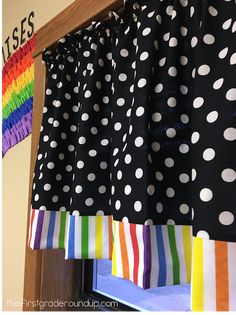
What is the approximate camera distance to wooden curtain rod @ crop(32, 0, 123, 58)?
0.91m

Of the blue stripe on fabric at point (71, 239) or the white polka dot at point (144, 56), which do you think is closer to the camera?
the white polka dot at point (144, 56)

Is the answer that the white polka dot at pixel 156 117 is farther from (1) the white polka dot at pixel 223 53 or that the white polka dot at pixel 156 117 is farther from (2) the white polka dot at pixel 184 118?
(1) the white polka dot at pixel 223 53

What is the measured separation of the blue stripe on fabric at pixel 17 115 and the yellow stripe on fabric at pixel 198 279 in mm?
1011

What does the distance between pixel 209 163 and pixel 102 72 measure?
1.62 ft

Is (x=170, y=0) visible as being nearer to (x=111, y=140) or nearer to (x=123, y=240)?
(x=111, y=140)

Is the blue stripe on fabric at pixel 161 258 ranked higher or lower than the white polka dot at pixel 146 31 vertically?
lower

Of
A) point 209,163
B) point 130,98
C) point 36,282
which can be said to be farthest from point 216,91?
point 36,282

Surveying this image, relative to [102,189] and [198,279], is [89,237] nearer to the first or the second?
[102,189]

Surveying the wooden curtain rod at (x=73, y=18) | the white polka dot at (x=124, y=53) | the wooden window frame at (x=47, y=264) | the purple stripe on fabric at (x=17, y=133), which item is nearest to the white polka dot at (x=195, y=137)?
the white polka dot at (x=124, y=53)

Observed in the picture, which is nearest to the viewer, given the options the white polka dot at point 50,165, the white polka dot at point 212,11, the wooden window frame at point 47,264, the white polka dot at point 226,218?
the white polka dot at point 226,218

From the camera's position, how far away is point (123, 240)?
2.23 feet

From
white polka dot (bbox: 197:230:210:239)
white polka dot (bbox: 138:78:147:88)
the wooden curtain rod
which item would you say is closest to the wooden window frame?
the wooden curtain rod

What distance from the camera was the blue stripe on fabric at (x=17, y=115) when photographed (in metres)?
1.35

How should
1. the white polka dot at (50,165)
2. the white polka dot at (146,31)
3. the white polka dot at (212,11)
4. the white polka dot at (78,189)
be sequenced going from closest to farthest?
the white polka dot at (212,11)
the white polka dot at (146,31)
the white polka dot at (78,189)
the white polka dot at (50,165)
